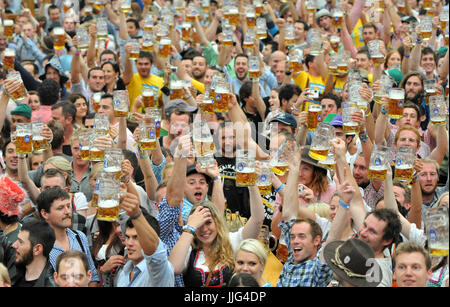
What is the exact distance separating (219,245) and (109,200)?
69 centimetres

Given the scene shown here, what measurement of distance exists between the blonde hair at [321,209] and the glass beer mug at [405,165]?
23.1 inches

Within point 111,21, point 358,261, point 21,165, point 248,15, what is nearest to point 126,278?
point 358,261

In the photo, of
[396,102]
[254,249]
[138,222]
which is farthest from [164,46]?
[138,222]

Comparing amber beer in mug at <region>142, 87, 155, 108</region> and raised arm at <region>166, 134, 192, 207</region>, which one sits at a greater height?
raised arm at <region>166, 134, 192, 207</region>

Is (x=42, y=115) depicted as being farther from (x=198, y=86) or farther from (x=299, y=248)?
(x=299, y=248)

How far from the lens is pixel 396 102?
21.6 feet

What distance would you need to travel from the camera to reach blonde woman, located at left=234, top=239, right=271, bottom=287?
4.32m

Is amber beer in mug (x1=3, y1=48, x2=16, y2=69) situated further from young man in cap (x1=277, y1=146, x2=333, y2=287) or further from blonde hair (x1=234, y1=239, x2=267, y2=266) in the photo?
Answer: blonde hair (x1=234, y1=239, x2=267, y2=266)

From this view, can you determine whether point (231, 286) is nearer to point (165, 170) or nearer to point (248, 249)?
point (248, 249)

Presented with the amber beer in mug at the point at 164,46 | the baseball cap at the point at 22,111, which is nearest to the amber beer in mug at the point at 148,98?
the baseball cap at the point at 22,111

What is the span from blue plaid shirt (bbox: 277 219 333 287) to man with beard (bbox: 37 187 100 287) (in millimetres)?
1284

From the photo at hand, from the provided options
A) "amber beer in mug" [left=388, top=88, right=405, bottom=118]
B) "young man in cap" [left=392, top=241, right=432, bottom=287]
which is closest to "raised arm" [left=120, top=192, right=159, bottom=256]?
"young man in cap" [left=392, top=241, right=432, bottom=287]

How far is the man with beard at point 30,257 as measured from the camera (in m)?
4.64

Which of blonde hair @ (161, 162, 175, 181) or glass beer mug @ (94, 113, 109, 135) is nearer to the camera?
blonde hair @ (161, 162, 175, 181)
